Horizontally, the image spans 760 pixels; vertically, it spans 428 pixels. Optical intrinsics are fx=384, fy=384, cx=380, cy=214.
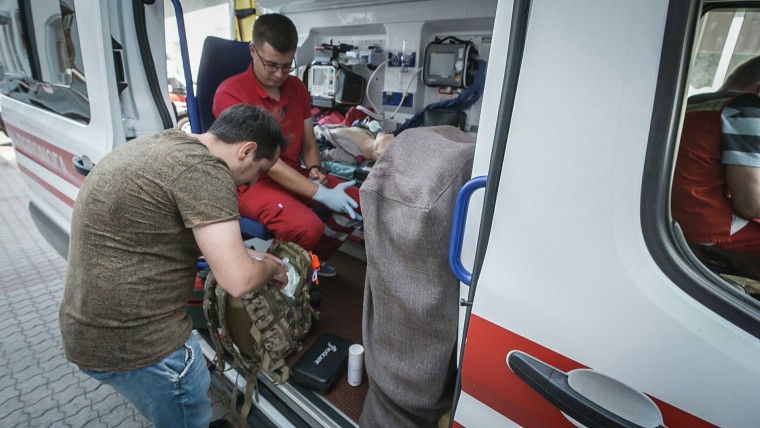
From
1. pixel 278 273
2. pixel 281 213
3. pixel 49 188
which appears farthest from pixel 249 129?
pixel 49 188

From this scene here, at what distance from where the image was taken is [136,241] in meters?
1.09

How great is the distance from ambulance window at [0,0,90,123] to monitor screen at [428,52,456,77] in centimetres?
204

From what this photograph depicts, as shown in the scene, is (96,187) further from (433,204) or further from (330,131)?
(330,131)

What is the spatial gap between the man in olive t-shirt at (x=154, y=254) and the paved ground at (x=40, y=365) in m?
0.75

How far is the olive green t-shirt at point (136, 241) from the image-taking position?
1043mm

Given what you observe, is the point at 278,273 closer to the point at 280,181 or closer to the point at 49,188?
the point at 280,181

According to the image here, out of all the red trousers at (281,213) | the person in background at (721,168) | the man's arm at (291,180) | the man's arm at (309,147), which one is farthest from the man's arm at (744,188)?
the man's arm at (309,147)

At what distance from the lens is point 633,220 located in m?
0.64

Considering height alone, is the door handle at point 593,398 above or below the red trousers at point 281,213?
above

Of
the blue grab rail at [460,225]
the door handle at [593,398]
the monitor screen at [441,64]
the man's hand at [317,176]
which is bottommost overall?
A: the man's hand at [317,176]

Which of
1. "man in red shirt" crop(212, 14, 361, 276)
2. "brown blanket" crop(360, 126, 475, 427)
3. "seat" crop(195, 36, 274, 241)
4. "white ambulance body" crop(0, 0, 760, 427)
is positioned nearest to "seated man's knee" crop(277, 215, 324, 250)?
"man in red shirt" crop(212, 14, 361, 276)

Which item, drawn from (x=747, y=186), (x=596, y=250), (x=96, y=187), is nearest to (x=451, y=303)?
(x=596, y=250)

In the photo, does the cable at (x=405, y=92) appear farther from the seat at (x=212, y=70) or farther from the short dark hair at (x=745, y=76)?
the short dark hair at (x=745, y=76)

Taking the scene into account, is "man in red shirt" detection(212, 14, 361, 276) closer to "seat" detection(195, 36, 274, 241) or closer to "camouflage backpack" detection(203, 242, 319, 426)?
"seat" detection(195, 36, 274, 241)
